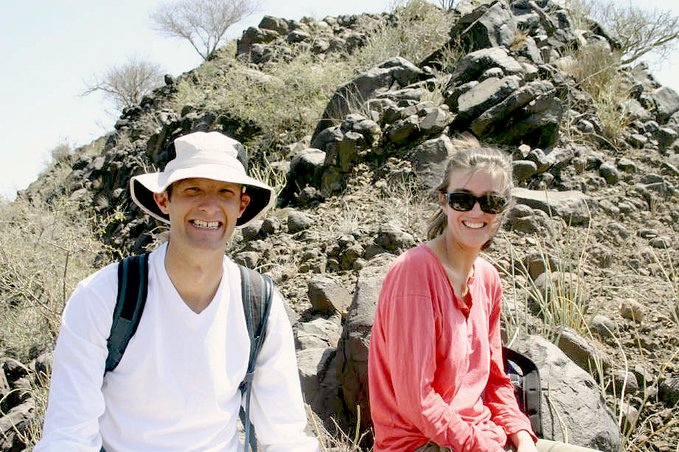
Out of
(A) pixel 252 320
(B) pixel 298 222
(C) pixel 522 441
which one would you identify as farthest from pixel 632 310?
(A) pixel 252 320

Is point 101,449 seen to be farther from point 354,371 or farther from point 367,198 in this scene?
point 367,198

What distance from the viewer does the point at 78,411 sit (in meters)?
2.04

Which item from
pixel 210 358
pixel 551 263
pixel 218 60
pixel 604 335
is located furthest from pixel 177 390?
pixel 218 60

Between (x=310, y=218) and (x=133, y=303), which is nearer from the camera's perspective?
(x=133, y=303)

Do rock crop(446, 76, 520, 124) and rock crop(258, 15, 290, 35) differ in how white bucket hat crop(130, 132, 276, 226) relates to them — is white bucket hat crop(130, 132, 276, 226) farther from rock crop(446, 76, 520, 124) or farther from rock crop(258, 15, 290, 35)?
rock crop(258, 15, 290, 35)

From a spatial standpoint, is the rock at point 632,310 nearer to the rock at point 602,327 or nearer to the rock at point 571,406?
the rock at point 602,327

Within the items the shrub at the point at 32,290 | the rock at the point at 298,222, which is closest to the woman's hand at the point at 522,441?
the shrub at the point at 32,290

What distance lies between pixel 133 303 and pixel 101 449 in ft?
1.52

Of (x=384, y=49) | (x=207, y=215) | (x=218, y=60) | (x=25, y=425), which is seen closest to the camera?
(x=207, y=215)

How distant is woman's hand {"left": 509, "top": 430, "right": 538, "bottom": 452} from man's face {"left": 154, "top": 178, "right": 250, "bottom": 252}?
1.44 metres

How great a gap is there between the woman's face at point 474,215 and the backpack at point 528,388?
65 centimetres

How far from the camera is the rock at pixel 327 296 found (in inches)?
221

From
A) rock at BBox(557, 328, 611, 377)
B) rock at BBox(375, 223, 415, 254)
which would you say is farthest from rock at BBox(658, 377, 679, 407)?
rock at BBox(375, 223, 415, 254)

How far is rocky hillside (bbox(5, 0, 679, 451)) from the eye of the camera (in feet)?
14.5
